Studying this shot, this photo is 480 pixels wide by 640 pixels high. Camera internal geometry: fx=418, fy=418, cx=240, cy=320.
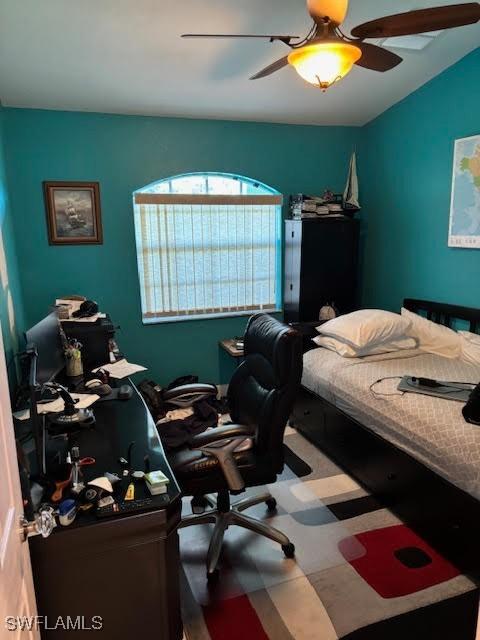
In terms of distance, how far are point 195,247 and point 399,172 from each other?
1.90 meters

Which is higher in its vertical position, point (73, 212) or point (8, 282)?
point (73, 212)

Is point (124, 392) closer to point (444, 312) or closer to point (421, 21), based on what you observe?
point (421, 21)

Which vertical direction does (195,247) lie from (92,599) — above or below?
above

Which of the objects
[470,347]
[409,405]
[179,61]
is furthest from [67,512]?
[470,347]

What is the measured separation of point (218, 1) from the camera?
205cm

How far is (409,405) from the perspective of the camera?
2211 millimetres

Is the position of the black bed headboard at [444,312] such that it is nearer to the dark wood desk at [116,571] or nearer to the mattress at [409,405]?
the mattress at [409,405]

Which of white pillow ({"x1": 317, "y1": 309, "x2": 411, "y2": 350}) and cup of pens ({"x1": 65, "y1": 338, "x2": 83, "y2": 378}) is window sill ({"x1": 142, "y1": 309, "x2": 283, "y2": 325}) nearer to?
white pillow ({"x1": 317, "y1": 309, "x2": 411, "y2": 350})

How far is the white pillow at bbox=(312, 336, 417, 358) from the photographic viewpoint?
303cm

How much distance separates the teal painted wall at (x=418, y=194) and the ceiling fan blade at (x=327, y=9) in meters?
1.79

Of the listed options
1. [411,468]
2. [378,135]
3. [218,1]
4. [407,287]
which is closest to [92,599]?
[411,468]

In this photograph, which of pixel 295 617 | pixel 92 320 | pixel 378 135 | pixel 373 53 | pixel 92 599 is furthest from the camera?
pixel 378 135

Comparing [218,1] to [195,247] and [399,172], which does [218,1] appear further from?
[399,172]

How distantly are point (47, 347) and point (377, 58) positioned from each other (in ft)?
6.90
